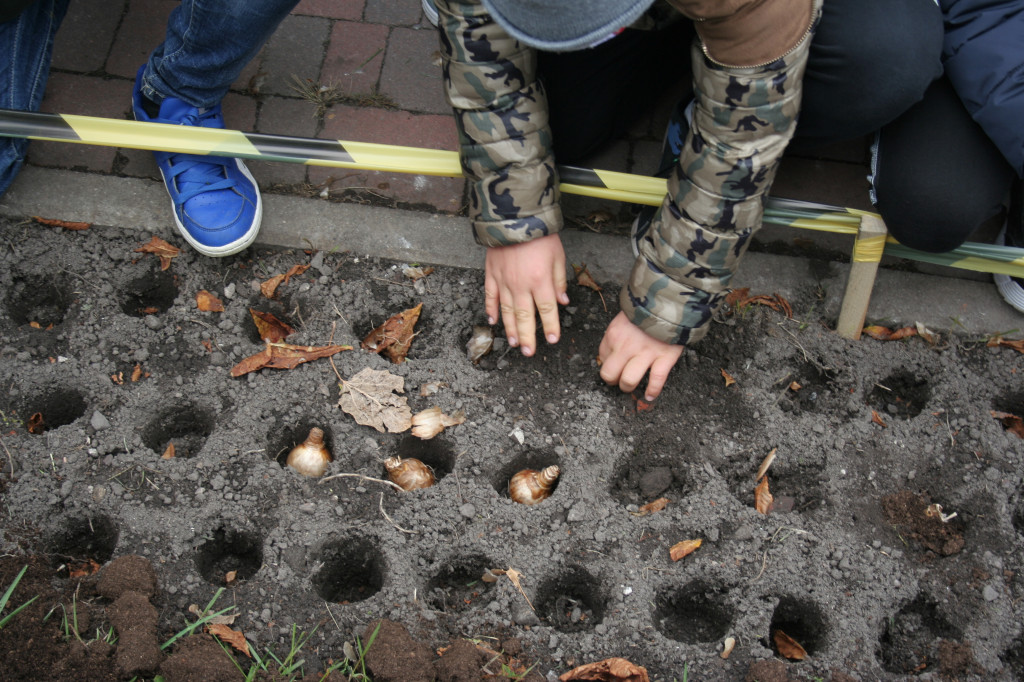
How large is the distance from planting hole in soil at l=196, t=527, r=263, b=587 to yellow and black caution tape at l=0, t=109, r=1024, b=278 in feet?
3.69

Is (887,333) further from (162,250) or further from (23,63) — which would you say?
(23,63)

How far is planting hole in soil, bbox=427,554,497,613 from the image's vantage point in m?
1.81

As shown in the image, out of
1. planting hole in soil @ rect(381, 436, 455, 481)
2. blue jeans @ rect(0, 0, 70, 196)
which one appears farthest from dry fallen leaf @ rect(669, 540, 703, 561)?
blue jeans @ rect(0, 0, 70, 196)

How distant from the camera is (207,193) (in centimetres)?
222

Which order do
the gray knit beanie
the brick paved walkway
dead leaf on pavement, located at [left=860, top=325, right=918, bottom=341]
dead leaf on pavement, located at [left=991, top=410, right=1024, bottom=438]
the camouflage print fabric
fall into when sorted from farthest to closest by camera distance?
the brick paved walkway
dead leaf on pavement, located at [left=860, top=325, right=918, bottom=341]
dead leaf on pavement, located at [left=991, top=410, right=1024, bottom=438]
the camouflage print fabric
the gray knit beanie

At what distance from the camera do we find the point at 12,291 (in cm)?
220

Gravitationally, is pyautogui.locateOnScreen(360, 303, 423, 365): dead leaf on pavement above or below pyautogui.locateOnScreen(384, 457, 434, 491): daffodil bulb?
above

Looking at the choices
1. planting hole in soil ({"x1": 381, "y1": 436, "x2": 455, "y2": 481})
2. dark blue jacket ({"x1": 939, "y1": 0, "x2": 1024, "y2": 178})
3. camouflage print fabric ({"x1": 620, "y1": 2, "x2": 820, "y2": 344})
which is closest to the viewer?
camouflage print fabric ({"x1": 620, "y1": 2, "x2": 820, "y2": 344})

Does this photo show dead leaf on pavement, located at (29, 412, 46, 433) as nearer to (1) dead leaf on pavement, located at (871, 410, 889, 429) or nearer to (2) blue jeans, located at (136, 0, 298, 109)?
(2) blue jeans, located at (136, 0, 298, 109)

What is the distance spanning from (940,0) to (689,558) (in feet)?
5.55

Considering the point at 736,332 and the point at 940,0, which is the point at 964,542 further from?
the point at 940,0

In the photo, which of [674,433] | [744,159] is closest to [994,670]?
[674,433]

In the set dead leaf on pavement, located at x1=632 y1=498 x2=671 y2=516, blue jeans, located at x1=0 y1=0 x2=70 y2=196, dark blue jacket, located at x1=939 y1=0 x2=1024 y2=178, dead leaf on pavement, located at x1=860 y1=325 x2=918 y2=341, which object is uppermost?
dark blue jacket, located at x1=939 y1=0 x2=1024 y2=178

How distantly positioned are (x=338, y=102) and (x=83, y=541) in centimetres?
160
